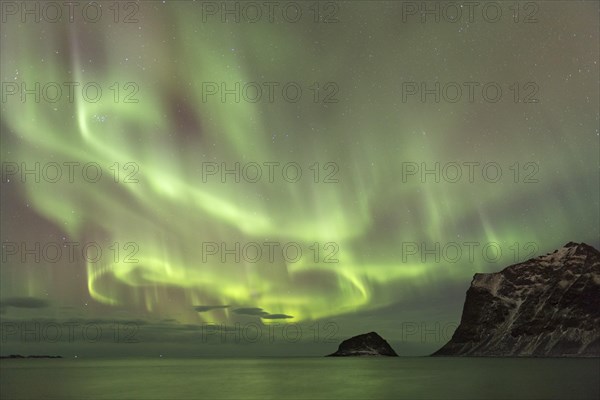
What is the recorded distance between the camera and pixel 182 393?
98.1 meters

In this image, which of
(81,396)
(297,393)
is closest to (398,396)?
(297,393)

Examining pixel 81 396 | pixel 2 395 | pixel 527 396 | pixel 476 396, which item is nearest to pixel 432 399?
pixel 476 396

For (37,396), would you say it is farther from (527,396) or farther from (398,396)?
(527,396)

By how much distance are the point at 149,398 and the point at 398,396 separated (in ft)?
117

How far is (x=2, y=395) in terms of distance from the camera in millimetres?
99000

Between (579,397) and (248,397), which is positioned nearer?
(579,397)

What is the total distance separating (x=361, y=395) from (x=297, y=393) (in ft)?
34.8

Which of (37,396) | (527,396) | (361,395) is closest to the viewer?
(527,396)

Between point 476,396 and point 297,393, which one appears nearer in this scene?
point 476,396

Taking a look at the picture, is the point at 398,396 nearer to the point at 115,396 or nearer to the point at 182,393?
the point at 182,393

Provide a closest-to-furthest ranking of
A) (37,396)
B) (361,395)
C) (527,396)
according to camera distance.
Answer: (527,396) → (37,396) → (361,395)

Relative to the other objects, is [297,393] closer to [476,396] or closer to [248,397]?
[248,397]

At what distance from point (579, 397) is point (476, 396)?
43.6 feet

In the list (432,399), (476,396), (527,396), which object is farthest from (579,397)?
(432,399)
